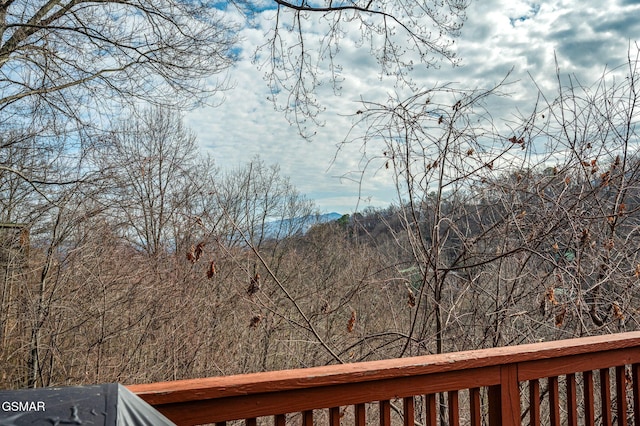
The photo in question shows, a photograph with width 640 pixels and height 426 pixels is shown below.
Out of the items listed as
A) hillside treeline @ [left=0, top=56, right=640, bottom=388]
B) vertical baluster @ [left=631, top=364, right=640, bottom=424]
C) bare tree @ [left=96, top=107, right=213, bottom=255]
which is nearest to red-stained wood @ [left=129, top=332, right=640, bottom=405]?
vertical baluster @ [left=631, top=364, right=640, bottom=424]

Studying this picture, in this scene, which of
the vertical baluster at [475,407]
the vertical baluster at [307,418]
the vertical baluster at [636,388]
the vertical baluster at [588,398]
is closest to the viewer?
the vertical baluster at [307,418]

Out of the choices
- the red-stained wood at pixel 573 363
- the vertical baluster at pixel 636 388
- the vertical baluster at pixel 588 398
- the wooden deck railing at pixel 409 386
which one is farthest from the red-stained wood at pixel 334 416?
the vertical baluster at pixel 636 388

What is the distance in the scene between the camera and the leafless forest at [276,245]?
145 inches

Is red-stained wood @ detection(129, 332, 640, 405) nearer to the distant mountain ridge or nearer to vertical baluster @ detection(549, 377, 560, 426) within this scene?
vertical baluster @ detection(549, 377, 560, 426)

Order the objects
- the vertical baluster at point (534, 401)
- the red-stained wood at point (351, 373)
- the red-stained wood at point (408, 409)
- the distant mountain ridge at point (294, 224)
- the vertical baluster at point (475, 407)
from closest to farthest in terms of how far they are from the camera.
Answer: the red-stained wood at point (351, 373)
the red-stained wood at point (408, 409)
the vertical baluster at point (475, 407)
the vertical baluster at point (534, 401)
the distant mountain ridge at point (294, 224)

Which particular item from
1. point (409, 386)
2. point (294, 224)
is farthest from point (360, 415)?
point (294, 224)

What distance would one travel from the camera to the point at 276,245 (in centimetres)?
1134

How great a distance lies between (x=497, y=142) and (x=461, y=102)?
426 millimetres

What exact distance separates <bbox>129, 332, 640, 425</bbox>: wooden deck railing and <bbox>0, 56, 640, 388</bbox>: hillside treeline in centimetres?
113

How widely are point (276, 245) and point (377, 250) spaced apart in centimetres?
493

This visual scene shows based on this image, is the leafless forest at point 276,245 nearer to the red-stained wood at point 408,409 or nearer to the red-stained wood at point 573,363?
the red-stained wood at point 573,363

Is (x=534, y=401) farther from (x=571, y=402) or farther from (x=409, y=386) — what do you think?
(x=409, y=386)

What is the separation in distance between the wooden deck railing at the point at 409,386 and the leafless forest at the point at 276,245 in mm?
1138

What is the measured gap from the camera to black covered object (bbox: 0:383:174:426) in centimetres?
84
